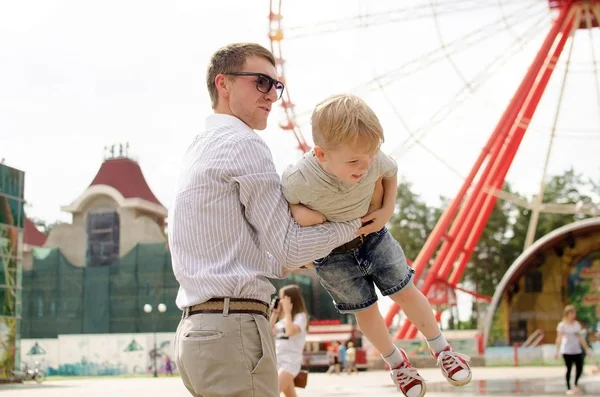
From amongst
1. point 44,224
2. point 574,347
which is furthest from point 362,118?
point 44,224

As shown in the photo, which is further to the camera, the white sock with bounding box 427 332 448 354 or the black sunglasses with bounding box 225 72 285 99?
the white sock with bounding box 427 332 448 354

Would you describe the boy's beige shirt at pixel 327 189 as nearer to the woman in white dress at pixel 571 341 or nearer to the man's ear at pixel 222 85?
the man's ear at pixel 222 85

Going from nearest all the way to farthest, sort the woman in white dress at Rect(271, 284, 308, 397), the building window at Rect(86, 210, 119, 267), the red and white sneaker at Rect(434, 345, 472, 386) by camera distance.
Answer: the red and white sneaker at Rect(434, 345, 472, 386), the woman in white dress at Rect(271, 284, 308, 397), the building window at Rect(86, 210, 119, 267)

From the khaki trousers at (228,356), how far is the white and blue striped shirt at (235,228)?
83 mm

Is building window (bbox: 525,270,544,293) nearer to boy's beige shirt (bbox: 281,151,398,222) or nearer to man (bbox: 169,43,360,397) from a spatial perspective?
boy's beige shirt (bbox: 281,151,398,222)

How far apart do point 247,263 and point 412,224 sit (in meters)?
52.1

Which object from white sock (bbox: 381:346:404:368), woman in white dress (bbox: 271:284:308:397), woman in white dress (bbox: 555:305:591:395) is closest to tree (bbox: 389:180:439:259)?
woman in white dress (bbox: 555:305:591:395)

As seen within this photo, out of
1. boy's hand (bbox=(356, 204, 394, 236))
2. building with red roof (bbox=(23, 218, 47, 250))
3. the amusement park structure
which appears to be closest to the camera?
boy's hand (bbox=(356, 204, 394, 236))

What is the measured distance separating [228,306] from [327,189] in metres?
0.49

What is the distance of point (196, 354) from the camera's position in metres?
2.85

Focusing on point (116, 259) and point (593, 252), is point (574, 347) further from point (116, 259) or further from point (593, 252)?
point (116, 259)

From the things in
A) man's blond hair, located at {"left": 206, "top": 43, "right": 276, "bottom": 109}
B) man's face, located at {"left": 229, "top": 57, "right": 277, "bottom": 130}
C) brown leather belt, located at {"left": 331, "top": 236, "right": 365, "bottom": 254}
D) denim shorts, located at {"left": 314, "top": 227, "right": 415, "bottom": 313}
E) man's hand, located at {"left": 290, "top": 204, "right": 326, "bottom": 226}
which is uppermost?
man's blond hair, located at {"left": 206, "top": 43, "right": 276, "bottom": 109}

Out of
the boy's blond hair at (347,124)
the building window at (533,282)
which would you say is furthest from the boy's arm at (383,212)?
the building window at (533,282)

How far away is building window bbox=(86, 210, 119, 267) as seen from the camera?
48188 millimetres
